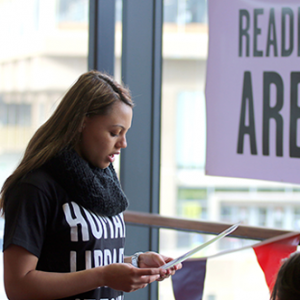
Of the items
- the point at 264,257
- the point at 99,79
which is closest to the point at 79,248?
the point at 99,79

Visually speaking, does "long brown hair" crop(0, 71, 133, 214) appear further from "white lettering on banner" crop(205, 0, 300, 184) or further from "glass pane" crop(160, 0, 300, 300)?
Result: "glass pane" crop(160, 0, 300, 300)

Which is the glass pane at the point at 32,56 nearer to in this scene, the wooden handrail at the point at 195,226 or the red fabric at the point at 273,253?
the wooden handrail at the point at 195,226

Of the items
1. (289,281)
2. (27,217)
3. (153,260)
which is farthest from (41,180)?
(289,281)

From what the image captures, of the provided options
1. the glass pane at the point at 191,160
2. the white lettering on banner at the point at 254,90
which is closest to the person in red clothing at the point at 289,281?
the white lettering on banner at the point at 254,90

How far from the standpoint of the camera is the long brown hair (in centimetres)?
96

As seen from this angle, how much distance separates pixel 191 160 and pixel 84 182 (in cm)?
1316

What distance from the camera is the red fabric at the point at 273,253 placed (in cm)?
145

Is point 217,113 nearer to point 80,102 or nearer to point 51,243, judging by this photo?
point 80,102

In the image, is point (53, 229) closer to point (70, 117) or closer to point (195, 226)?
→ point (70, 117)

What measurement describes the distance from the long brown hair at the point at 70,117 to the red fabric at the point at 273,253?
2.81 ft

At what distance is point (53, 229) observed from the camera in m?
0.90

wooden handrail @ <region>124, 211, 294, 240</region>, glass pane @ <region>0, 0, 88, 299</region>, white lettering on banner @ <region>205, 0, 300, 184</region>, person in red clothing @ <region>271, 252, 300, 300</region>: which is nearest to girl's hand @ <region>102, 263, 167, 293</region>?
person in red clothing @ <region>271, 252, 300, 300</region>

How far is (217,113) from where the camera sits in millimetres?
1790

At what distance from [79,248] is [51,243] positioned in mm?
65
